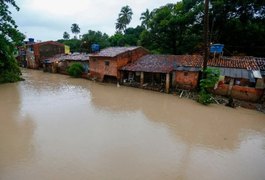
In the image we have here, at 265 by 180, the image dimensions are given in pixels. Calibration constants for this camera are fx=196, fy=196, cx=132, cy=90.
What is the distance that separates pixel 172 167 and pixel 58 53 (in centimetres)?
3587

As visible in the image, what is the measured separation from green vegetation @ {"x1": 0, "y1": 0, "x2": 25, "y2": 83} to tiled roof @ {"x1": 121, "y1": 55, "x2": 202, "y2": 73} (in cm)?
1277

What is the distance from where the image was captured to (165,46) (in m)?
29.3

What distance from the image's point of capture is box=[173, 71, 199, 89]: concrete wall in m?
17.8

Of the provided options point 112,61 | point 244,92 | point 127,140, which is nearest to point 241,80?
point 244,92

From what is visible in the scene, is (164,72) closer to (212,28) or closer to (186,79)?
(186,79)

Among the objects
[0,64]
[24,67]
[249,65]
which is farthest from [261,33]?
[24,67]

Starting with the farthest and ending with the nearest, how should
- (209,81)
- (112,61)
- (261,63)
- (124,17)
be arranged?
(124,17), (112,61), (261,63), (209,81)

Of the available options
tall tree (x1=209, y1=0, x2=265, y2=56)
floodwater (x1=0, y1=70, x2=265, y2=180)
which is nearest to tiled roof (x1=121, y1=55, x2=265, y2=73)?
floodwater (x1=0, y1=70, x2=265, y2=180)

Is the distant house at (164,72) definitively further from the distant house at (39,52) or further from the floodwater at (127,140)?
the distant house at (39,52)

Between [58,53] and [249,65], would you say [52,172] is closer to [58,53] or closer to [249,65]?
[249,65]

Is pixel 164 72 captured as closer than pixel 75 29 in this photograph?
Yes

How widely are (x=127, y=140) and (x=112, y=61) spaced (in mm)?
14502

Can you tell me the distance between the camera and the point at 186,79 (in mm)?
18344

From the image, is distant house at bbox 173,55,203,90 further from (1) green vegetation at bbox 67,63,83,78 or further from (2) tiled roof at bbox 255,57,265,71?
(1) green vegetation at bbox 67,63,83,78
